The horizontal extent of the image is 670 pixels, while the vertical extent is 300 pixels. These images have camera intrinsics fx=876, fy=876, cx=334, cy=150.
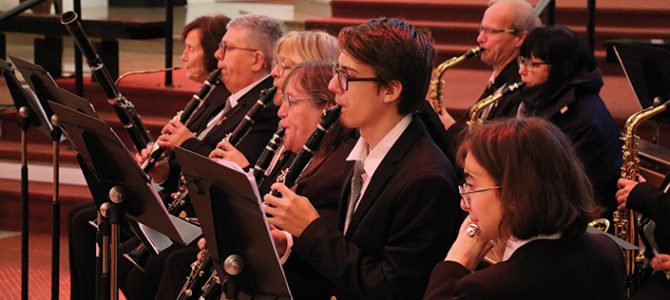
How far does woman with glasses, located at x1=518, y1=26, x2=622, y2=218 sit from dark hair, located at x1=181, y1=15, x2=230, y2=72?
4.77ft

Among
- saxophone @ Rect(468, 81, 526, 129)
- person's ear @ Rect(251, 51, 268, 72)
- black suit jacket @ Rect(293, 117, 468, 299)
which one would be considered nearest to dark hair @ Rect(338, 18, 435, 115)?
black suit jacket @ Rect(293, 117, 468, 299)

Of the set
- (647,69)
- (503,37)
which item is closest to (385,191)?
(647,69)

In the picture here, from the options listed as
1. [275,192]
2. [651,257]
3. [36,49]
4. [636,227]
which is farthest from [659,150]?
[36,49]

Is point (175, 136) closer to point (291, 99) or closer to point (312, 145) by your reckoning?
point (291, 99)

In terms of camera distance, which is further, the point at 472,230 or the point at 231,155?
the point at 231,155

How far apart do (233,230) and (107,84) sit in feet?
6.10

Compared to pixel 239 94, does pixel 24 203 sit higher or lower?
lower

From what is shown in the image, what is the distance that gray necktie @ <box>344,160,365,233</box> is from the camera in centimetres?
262

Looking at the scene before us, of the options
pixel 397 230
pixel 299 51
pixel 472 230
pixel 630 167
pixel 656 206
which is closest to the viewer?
pixel 472 230

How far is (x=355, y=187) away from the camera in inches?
104

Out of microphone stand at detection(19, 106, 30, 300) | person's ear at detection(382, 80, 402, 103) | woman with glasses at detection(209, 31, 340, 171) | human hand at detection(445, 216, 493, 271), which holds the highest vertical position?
person's ear at detection(382, 80, 402, 103)

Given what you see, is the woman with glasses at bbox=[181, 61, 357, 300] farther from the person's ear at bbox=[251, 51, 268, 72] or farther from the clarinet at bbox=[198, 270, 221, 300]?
the person's ear at bbox=[251, 51, 268, 72]

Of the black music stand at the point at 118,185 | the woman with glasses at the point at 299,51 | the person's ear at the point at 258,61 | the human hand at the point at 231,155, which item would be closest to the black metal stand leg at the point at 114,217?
the black music stand at the point at 118,185

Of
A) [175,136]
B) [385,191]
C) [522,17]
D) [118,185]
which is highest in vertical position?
[522,17]
